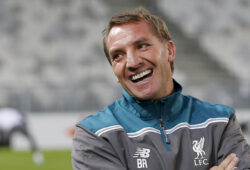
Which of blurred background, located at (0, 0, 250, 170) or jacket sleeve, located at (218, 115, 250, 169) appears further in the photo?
blurred background, located at (0, 0, 250, 170)

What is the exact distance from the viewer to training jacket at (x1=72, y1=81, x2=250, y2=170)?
1.95m

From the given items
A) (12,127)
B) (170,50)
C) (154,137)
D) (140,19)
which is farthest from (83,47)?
(154,137)

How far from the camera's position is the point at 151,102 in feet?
6.59

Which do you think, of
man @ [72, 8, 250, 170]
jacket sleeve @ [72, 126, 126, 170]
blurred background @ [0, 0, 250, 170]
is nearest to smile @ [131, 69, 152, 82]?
man @ [72, 8, 250, 170]

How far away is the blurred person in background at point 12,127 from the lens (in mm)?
10586

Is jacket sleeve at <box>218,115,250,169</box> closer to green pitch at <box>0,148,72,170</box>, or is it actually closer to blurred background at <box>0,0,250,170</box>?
green pitch at <box>0,148,72,170</box>

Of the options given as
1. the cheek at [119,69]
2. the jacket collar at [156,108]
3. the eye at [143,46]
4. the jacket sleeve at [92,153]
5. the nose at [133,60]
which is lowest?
the jacket sleeve at [92,153]

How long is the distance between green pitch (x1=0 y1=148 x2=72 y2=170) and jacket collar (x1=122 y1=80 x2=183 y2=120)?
6350 mm

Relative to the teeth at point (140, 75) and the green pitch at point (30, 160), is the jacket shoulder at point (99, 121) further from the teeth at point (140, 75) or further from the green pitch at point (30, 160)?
the green pitch at point (30, 160)

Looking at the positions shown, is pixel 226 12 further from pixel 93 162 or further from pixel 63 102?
pixel 93 162

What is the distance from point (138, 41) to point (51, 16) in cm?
1266

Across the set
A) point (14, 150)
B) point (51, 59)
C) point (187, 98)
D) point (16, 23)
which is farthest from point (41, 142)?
point (187, 98)

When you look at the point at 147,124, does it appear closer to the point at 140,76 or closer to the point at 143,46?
the point at 140,76

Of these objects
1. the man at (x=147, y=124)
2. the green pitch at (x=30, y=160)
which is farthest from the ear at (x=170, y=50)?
the green pitch at (x=30, y=160)
